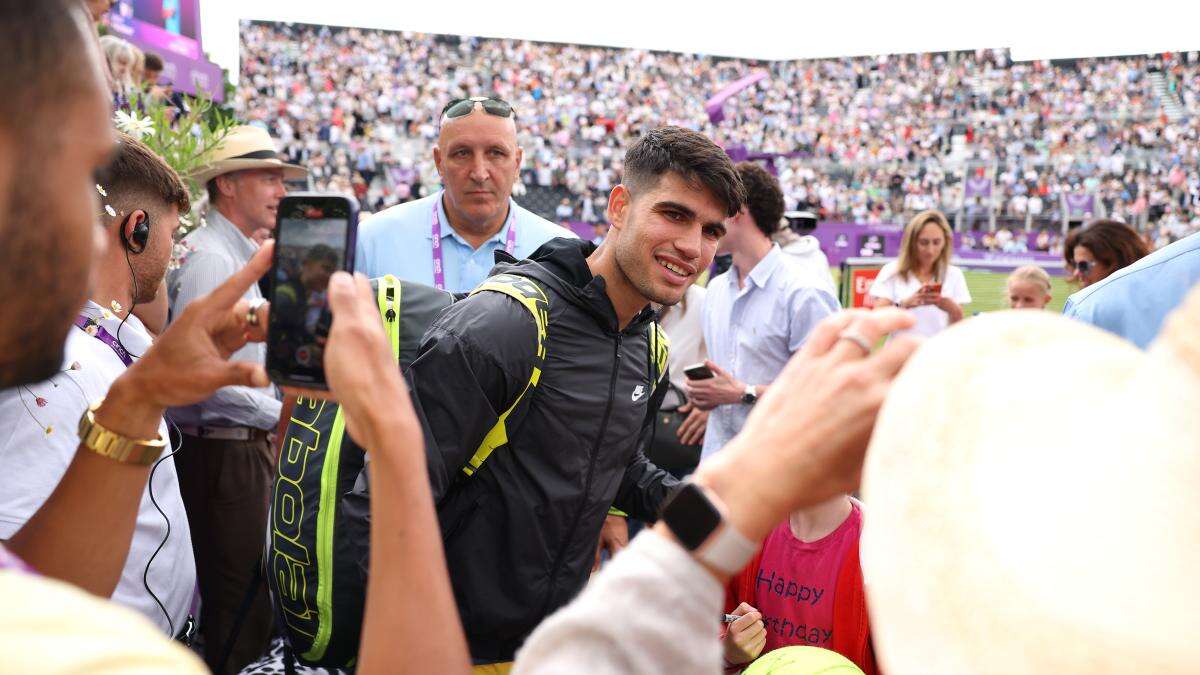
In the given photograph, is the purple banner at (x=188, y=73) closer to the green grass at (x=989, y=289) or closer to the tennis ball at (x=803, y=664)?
the tennis ball at (x=803, y=664)

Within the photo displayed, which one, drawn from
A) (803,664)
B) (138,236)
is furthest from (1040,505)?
(138,236)

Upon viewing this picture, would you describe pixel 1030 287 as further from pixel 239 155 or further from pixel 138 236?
pixel 138 236

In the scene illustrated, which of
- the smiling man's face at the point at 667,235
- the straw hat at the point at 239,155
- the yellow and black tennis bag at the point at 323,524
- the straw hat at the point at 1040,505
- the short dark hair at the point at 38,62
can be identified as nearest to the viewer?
the straw hat at the point at 1040,505

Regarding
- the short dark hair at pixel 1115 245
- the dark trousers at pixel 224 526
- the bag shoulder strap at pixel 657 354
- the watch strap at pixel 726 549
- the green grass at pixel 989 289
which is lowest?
the green grass at pixel 989 289

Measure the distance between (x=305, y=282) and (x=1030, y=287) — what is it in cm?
643

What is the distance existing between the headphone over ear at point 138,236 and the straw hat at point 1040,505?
2600mm

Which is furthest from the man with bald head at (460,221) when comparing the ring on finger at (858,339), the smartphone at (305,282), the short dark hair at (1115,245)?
the short dark hair at (1115,245)

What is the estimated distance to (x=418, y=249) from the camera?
171 inches

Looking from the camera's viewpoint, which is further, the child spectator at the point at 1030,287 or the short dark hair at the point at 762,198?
the child spectator at the point at 1030,287

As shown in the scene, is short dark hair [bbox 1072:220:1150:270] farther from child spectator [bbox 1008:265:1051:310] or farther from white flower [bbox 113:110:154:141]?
white flower [bbox 113:110:154:141]

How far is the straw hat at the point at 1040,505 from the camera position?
635 millimetres

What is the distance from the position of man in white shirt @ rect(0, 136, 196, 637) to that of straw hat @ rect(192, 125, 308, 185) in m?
2.05

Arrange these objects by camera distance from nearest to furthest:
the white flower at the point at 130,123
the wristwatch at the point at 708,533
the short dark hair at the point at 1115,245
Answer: the wristwatch at the point at 708,533 < the white flower at the point at 130,123 < the short dark hair at the point at 1115,245

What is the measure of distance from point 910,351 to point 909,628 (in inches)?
11.6
